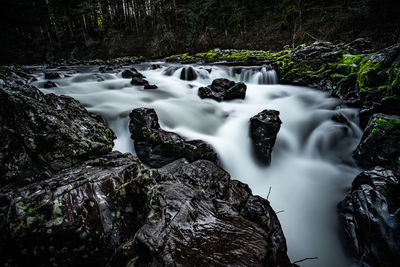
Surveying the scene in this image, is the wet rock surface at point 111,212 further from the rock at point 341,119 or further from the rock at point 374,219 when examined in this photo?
the rock at point 341,119

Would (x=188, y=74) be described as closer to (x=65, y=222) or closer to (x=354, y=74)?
(x=354, y=74)

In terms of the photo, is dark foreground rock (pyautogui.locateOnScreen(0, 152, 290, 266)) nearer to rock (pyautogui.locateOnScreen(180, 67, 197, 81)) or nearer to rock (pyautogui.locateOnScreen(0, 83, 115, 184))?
rock (pyautogui.locateOnScreen(0, 83, 115, 184))

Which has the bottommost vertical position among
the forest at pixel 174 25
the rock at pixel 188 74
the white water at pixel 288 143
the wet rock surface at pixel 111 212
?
the white water at pixel 288 143

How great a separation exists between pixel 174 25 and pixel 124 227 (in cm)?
3453

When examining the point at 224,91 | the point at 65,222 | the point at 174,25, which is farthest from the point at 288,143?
the point at 174,25

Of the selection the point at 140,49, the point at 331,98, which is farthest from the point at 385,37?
the point at 140,49

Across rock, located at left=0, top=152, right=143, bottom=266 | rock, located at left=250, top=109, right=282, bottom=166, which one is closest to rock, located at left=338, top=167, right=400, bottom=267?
rock, located at left=250, top=109, right=282, bottom=166

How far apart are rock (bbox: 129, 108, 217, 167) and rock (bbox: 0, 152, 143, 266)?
186 centimetres

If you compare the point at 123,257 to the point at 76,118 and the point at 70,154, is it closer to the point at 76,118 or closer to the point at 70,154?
the point at 70,154

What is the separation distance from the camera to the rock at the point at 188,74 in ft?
37.6

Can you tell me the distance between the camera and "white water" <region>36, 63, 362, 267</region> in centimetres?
358

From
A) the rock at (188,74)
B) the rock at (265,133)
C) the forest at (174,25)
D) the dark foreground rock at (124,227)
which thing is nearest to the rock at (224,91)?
the rock at (265,133)

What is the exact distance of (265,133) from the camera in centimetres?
452

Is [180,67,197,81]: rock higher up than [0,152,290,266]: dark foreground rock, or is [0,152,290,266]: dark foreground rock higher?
[180,67,197,81]: rock
